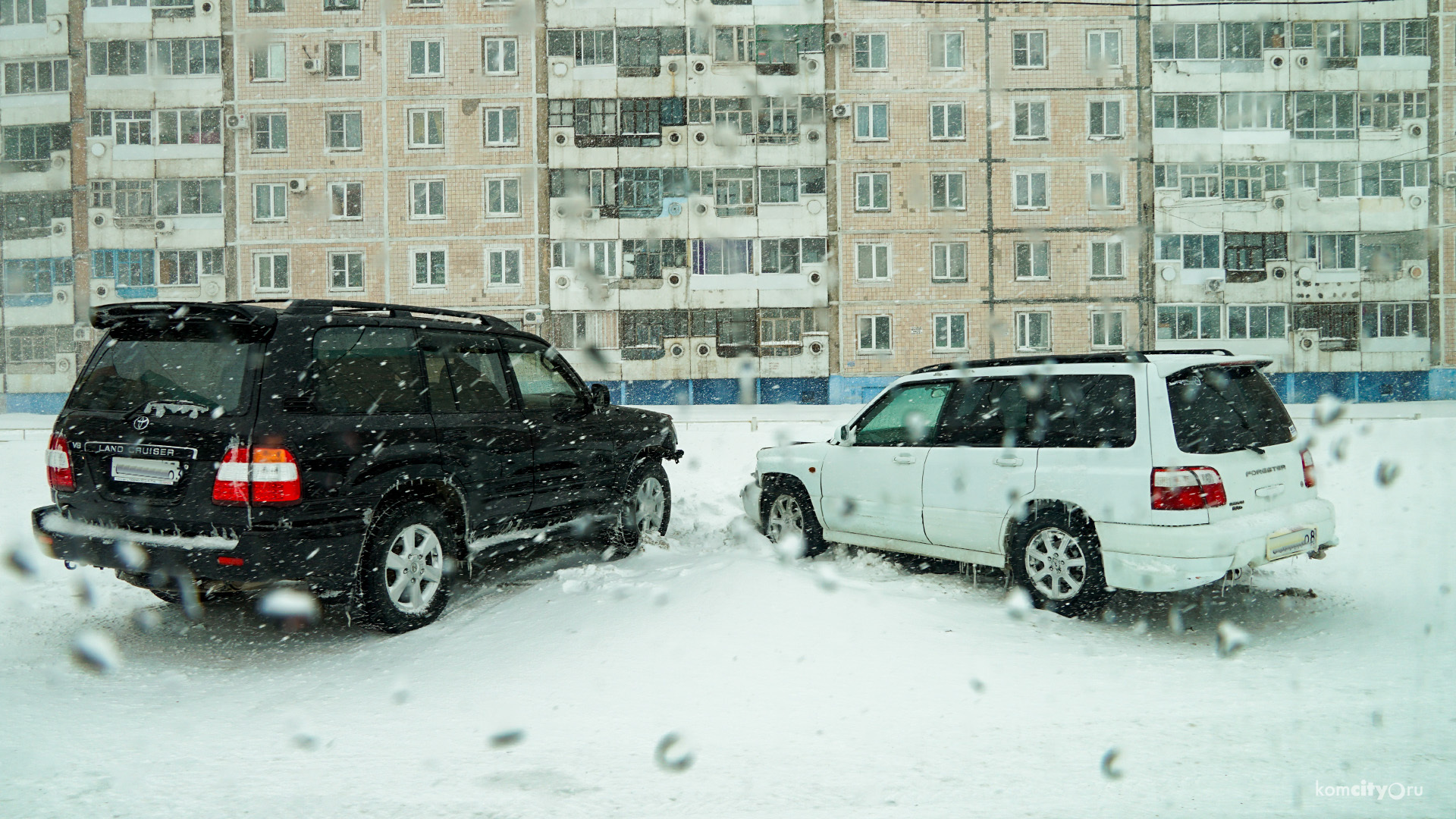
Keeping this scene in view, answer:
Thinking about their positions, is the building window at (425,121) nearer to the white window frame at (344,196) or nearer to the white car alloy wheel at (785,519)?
the white window frame at (344,196)

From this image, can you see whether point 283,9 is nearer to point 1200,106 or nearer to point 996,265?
point 996,265

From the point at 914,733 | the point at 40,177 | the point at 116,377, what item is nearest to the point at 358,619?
the point at 116,377

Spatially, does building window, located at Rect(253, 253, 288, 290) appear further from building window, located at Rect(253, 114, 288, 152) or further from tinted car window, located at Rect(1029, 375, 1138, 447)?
tinted car window, located at Rect(1029, 375, 1138, 447)

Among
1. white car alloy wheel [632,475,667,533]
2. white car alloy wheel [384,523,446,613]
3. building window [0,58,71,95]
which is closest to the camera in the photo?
white car alloy wheel [384,523,446,613]

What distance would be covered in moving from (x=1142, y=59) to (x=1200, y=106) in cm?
271

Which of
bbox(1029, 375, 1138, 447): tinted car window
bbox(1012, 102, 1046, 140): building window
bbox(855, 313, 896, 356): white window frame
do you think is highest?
bbox(1012, 102, 1046, 140): building window

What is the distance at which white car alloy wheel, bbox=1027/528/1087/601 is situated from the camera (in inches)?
233

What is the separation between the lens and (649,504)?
815 centimetres

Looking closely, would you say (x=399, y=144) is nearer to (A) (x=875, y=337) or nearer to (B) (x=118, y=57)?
(B) (x=118, y=57)

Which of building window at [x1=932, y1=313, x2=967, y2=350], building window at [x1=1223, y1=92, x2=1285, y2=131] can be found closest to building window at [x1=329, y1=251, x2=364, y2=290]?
building window at [x1=932, y1=313, x2=967, y2=350]

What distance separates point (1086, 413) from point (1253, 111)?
33107 mm

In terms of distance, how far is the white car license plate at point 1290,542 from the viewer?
18.4ft

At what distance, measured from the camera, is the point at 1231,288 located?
32.7 m

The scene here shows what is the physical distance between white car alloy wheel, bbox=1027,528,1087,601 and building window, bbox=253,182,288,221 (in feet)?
108
